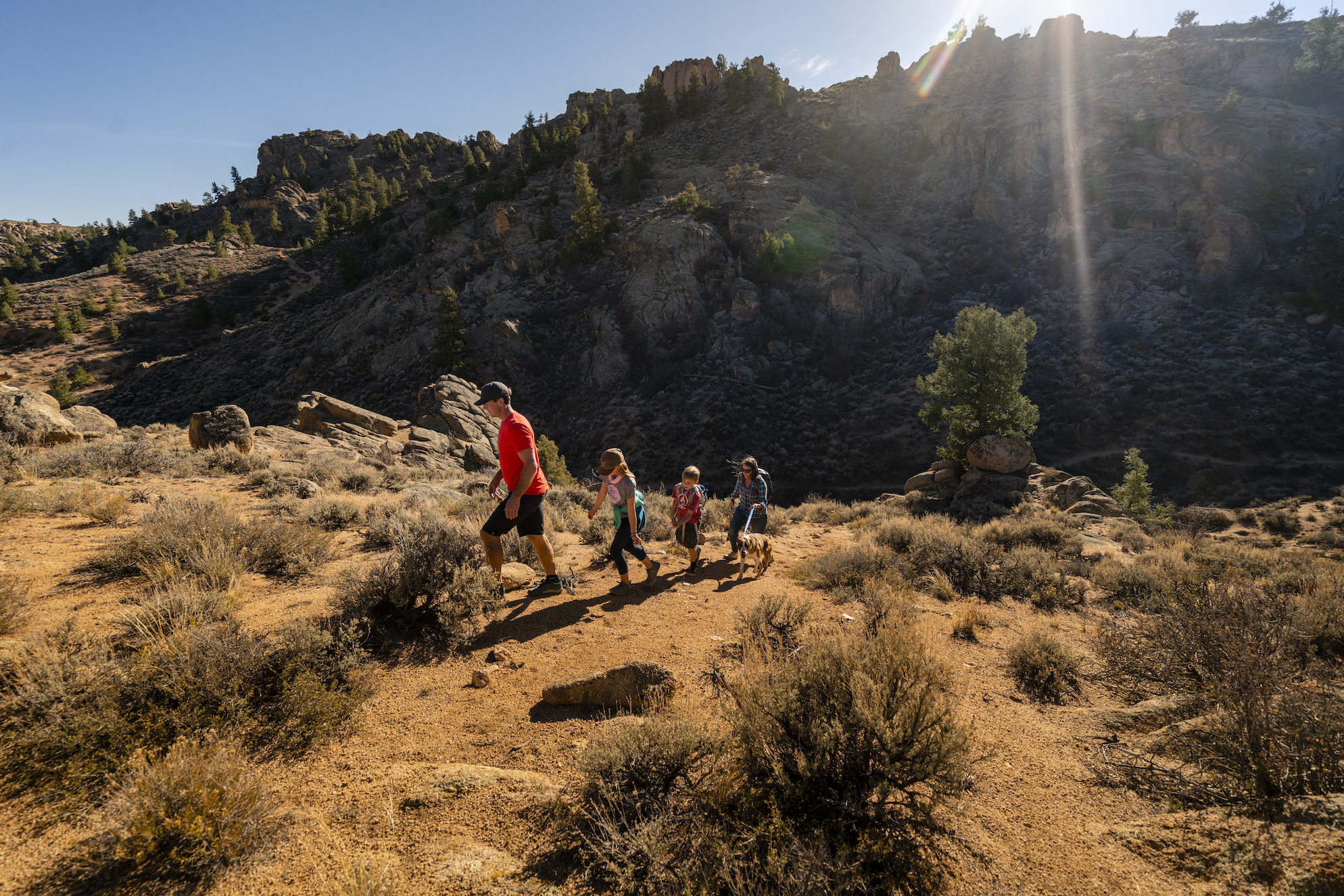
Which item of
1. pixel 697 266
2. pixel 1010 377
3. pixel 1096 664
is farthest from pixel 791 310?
pixel 1096 664

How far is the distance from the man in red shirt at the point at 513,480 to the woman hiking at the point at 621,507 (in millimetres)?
910

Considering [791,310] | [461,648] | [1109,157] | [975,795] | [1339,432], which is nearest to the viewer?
[975,795]

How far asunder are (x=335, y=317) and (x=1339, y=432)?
206 feet

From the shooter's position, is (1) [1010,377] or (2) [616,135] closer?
(1) [1010,377]

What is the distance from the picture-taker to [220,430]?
502 inches

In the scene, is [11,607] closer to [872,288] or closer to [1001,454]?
[1001,454]

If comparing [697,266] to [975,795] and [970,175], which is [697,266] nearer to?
[970,175]

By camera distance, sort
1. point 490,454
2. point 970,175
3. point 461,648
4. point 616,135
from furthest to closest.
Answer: point 616,135, point 970,175, point 490,454, point 461,648

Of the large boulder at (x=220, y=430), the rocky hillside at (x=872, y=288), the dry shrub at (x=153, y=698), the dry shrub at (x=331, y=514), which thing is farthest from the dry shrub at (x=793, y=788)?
the rocky hillside at (x=872, y=288)

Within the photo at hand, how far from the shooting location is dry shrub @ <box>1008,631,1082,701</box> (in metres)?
4.38

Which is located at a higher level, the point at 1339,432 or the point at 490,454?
the point at 490,454

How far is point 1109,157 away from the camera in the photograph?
38.5 metres

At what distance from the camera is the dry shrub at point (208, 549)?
4.46 m

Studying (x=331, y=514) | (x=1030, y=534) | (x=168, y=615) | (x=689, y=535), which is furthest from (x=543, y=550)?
(x=1030, y=534)
